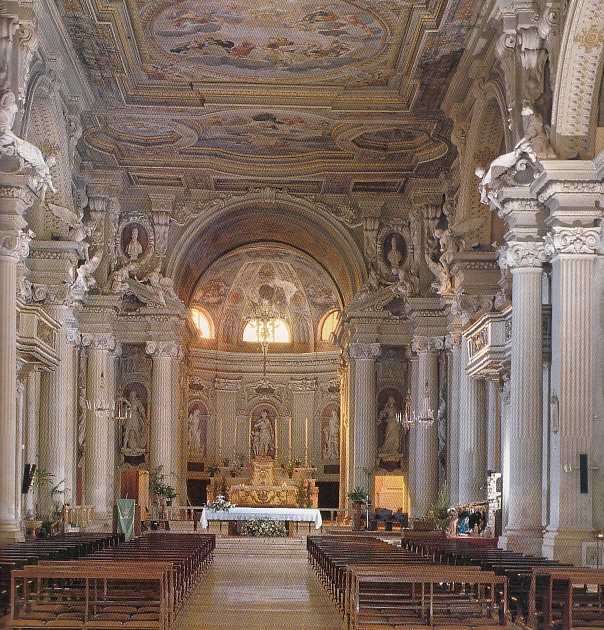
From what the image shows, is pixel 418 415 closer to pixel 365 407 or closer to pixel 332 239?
pixel 365 407

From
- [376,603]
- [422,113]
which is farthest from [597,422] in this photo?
[422,113]

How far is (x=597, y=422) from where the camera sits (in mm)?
15344

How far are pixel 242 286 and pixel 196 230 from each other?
1338 cm

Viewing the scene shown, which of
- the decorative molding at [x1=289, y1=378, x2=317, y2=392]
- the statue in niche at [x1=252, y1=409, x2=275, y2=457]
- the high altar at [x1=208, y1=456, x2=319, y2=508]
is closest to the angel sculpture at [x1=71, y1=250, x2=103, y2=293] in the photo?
the high altar at [x1=208, y1=456, x2=319, y2=508]

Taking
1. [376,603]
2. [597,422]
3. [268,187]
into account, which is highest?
[268,187]

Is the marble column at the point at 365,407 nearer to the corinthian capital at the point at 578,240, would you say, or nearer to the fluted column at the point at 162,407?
the fluted column at the point at 162,407

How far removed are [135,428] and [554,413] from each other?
61.7ft

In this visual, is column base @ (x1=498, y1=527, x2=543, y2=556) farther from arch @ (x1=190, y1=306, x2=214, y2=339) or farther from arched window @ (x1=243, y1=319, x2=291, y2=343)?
arched window @ (x1=243, y1=319, x2=291, y2=343)

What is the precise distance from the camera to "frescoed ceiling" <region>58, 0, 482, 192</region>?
20.5 m

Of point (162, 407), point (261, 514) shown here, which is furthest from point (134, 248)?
point (261, 514)

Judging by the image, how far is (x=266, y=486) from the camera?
35031 millimetres

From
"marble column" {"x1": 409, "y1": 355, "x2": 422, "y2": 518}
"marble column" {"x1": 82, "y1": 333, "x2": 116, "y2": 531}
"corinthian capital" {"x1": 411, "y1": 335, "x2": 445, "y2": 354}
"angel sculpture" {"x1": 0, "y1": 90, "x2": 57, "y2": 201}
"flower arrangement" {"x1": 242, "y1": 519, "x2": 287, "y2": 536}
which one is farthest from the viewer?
"marble column" {"x1": 409, "y1": 355, "x2": 422, "y2": 518}

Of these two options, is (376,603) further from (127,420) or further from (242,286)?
(242,286)

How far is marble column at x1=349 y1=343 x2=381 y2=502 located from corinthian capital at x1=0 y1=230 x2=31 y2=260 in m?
16.3
